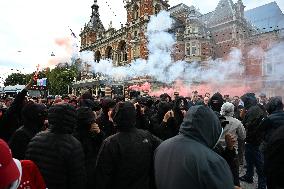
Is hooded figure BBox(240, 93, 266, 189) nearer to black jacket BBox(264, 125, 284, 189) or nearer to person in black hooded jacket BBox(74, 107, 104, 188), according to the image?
person in black hooded jacket BBox(74, 107, 104, 188)

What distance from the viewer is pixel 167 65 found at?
3206 cm

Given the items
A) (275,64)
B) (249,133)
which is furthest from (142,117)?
(275,64)

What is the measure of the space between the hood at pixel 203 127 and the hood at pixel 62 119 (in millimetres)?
1549

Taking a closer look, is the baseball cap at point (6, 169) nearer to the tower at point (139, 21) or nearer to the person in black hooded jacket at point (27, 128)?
the person in black hooded jacket at point (27, 128)

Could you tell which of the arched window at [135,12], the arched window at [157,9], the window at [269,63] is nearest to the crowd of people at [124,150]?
the window at [269,63]

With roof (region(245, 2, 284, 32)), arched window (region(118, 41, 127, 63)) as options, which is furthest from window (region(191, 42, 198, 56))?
arched window (region(118, 41, 127, 63))

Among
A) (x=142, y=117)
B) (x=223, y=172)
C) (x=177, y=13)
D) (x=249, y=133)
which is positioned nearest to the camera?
(x=223, y=172)

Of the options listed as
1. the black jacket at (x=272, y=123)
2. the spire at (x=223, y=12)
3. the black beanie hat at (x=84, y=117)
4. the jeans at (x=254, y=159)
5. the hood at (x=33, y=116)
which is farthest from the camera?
the spire at (x=223, y=12)

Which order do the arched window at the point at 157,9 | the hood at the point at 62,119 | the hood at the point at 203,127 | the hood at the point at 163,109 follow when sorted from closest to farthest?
the hood at the point at 203,127
the hood at the point at 62,119
the hood at the point at 163,109
the arched window at the point at 157,9

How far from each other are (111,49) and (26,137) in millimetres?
49112

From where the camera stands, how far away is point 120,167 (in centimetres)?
388

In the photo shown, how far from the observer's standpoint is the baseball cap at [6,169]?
1785 millimetres

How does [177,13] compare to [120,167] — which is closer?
[120,167]

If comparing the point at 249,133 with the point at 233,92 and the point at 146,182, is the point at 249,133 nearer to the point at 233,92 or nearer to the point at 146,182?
the point at 146,182
